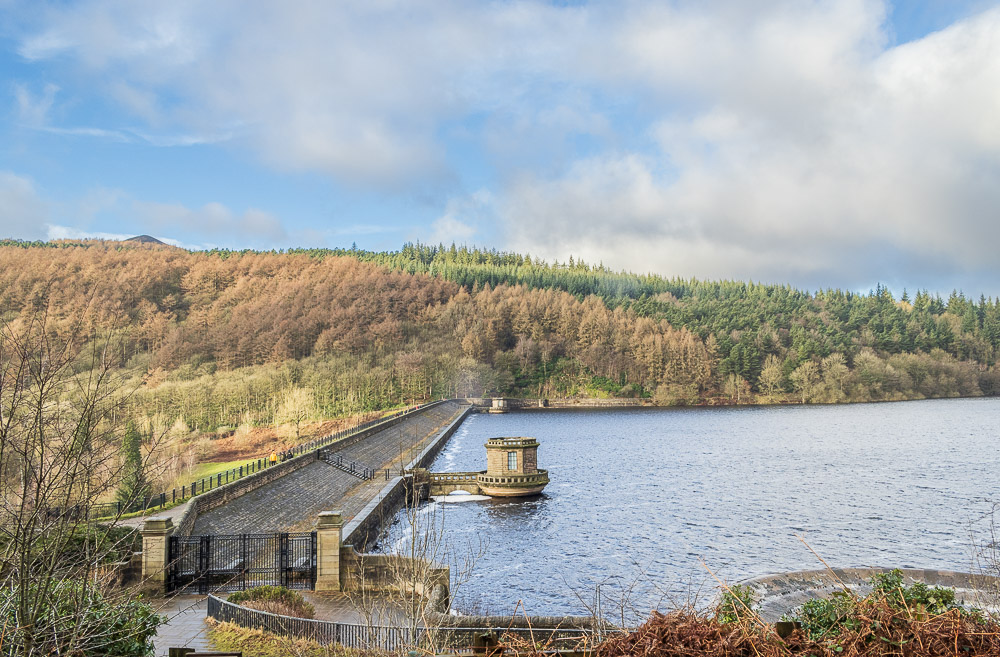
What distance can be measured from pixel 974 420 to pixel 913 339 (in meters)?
95.1

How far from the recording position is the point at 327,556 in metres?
20.9

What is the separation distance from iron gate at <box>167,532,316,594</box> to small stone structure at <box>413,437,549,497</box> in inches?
769

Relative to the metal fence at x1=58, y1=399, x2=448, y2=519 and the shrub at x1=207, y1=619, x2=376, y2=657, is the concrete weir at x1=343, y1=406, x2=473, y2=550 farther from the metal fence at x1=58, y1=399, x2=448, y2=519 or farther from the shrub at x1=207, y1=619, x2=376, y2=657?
the shrub at x1=207, y1=619, x2=376, y2=657

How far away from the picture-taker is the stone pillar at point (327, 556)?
20.8m

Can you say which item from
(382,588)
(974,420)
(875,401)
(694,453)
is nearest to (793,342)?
(875,401)

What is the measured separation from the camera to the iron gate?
21.2 metres

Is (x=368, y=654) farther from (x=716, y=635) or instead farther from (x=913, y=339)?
(x=913, y=339)

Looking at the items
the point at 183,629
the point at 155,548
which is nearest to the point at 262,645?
the point at 183,629

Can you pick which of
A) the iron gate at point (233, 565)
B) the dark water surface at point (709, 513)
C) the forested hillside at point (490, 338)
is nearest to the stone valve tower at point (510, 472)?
the dark water surface at point (709, 513)

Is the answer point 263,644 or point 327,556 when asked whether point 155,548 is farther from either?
point 263,644

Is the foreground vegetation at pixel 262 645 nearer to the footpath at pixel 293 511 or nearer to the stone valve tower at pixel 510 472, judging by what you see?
the footpath at pixel 293 511

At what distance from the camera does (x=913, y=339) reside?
18138 centimetres

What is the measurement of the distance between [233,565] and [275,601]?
18.4 feet

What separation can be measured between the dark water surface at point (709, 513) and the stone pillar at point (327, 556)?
5.01m
